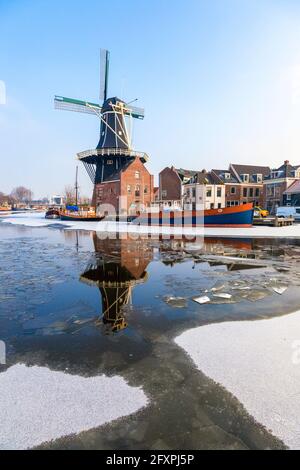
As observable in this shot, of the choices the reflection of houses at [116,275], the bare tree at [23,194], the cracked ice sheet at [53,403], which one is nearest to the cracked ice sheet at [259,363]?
the cracked ice sheet at [53,403]

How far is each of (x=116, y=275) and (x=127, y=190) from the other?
37.2 meters

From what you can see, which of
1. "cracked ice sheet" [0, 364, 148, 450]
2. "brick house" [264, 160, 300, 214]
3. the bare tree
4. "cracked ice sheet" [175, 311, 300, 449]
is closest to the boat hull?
"brick house" [264, 160, 300, 214]

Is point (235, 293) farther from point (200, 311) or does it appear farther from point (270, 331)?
point (270, 331)

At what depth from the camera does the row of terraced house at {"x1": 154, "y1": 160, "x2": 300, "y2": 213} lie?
52.5 m

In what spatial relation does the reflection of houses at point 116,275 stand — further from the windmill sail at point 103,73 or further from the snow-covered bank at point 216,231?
the windmill sail at point 103,73

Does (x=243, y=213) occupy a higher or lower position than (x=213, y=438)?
higher

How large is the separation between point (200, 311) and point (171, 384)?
2.88 meters

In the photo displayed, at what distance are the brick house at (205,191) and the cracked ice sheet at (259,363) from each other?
4866 centimetres

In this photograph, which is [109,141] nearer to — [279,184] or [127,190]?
[127,190]

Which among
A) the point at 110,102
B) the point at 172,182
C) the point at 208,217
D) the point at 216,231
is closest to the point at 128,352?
the point at 216,231

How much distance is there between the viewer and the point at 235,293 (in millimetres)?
7852

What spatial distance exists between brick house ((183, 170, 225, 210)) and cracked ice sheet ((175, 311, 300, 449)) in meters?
48.7

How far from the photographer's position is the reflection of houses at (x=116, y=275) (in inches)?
251
